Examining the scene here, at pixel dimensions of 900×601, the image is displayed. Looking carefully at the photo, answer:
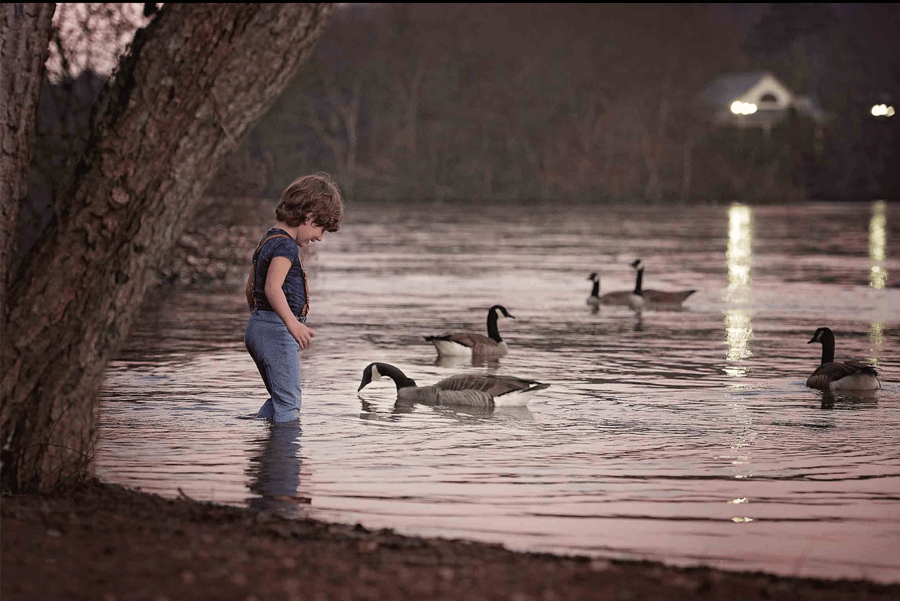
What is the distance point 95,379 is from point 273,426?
3160mm

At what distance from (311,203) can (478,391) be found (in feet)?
9.45

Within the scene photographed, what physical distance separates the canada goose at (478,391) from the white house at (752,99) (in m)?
89.9

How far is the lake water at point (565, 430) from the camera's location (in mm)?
7684

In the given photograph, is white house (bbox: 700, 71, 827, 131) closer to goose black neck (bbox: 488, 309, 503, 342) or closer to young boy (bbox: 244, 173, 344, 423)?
goose black neck (bbox: 488, 309, 503, 342)

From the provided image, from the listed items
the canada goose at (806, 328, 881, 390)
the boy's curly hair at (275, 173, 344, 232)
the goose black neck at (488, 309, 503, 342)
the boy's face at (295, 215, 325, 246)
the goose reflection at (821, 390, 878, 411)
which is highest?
the boy's curly hair at (275, 173, 344, 232)

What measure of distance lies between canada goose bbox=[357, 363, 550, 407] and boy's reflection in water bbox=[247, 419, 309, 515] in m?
1.68

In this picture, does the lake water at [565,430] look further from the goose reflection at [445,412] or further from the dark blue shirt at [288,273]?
the dark blue shirt at [288,273]

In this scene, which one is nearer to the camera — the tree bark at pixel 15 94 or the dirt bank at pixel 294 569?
the dirt bank at pixel 294 569

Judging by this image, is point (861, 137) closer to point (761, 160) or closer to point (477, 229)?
point (761, 160)

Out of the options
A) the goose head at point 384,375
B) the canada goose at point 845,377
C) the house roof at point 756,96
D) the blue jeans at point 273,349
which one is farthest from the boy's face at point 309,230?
the house roof at point 756,96

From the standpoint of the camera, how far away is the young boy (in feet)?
31.3

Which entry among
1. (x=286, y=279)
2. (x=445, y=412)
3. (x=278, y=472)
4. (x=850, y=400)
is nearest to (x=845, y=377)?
(x=850, y=400)

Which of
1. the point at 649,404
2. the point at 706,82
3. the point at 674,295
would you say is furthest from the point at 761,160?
the point at 649,404

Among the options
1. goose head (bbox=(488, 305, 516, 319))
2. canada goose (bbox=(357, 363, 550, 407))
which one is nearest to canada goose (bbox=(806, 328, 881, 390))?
canada goose (bbox=(357, 363, 550, 407))
